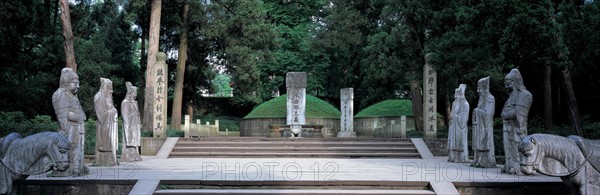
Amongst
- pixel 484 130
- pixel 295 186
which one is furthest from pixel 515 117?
pixel 295 186

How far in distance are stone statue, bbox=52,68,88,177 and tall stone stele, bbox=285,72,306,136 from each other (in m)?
11.9

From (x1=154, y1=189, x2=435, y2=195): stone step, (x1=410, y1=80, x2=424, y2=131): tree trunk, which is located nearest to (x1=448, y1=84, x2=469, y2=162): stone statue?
(x1=154, y1=189, x2=435, y2=195): stone step

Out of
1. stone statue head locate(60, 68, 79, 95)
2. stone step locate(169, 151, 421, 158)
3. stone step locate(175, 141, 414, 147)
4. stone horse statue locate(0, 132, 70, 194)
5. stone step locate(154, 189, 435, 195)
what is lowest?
stone step locate(154, 189, 435, 195)

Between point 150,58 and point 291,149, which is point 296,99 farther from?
point 150,58

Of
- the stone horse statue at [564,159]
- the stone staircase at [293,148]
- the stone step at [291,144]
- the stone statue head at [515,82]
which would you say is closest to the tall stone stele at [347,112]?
the stone staircase at [293,148]

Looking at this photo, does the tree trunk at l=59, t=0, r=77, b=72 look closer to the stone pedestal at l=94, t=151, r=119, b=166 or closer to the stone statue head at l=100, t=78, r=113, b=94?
the stone statue head at l=100, t=78, r=113, b=94

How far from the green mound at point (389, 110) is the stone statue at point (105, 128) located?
1818cm

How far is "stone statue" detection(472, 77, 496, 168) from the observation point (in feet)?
38.9

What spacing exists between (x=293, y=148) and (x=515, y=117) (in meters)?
8.68

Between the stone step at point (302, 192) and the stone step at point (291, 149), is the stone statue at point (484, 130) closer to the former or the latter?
the stone step at point (302, 192)

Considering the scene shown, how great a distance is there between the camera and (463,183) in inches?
347

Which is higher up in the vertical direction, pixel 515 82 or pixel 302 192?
pixel 515 82

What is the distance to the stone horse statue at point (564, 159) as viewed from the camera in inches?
257

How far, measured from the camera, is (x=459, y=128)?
1368 centimetres
